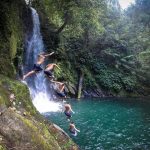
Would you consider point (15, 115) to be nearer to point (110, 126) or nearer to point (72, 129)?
point (72, 129)

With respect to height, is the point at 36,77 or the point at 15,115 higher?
the point at 36,77

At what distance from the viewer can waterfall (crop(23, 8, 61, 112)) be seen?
30734 millimetres

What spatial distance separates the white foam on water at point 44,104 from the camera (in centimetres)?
2691

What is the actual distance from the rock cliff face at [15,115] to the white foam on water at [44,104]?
796 centimetres

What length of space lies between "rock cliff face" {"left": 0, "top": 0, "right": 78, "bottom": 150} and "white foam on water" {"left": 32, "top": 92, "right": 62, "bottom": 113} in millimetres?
7964

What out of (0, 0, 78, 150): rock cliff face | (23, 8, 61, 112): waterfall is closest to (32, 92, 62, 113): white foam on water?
(23, 8, 61, 112): waterfall

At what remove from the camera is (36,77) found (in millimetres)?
32375

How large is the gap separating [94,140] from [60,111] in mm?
8640

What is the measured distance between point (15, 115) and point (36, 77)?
22380 mm

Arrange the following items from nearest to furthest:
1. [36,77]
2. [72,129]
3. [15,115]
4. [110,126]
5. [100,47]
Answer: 1. [15,115]
2. [72,129]
3. [110,126]
4. [36,77]
5. [100,47]

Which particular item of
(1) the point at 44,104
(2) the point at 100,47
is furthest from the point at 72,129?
(2) the point at 100,47

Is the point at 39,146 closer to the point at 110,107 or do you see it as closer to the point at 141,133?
the point at 141,133

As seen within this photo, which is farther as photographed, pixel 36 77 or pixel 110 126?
pixel 36 77

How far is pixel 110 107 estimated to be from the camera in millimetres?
30797
